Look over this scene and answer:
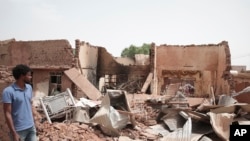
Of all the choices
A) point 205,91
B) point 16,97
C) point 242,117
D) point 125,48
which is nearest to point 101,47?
point 205,91

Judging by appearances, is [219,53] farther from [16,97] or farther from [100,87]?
[16,97]

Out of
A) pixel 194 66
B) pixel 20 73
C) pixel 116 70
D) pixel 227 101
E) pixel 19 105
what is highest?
pixel 20 73

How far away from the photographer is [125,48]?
143 feet

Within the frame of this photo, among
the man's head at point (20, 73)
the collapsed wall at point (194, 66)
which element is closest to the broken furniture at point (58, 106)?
the man's head at point (20, 73)

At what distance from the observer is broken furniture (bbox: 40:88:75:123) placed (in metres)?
8.57

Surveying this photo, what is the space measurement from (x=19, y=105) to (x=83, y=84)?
32.6 feet

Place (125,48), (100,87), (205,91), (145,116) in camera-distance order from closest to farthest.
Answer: (145,116) → (205,91) → (100,87) → (125,48)

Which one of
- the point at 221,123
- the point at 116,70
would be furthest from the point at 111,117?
the point at 116,70

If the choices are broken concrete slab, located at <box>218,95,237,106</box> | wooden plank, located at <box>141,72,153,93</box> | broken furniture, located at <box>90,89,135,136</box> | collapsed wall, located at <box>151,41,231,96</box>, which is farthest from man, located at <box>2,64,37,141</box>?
collapsed wall, located at <box>151,41,231,96</box>

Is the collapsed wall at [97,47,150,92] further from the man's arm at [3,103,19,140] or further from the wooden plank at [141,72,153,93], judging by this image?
the man's arm at [3,103,19,140]

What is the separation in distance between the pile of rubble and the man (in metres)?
3.21

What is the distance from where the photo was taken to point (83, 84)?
538 inches

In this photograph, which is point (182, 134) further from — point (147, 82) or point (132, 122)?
point (147, 82)

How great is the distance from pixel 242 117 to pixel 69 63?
31.2 feet
